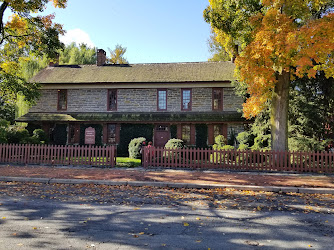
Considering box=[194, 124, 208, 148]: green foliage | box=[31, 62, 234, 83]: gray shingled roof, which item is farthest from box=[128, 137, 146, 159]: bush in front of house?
box=[31, 62, 234, 83]: gray shingled roof

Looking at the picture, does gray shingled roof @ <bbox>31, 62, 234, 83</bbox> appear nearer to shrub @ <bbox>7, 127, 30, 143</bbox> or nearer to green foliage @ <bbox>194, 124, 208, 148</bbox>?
green foliage @ <bbox>194, 124, 208, 148</bbox>

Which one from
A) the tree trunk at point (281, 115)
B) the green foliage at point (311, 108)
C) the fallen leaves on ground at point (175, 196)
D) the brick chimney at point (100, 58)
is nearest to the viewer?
the fallen leaves on ground at point (175, 196)

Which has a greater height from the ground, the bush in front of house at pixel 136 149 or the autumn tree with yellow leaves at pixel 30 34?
the autumn tree with yellow leaves at pixel 30 34

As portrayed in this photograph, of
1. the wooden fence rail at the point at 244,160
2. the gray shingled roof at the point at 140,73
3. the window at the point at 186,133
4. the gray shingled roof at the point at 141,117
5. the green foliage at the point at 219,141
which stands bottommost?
the wooden fence rail at the point at 244,160

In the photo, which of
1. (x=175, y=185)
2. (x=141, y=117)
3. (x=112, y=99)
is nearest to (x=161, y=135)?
(x=141, y=117)

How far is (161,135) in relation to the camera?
21469 mm

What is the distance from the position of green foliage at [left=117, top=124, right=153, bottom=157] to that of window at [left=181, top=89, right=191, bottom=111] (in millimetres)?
3405

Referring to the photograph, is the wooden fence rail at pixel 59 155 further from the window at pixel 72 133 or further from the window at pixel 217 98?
the window at pixel 217 98

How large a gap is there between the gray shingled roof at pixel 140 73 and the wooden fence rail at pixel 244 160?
924 centimetres

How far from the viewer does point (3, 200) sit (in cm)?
683

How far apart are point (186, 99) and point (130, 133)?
563cm

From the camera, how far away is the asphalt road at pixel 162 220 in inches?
165

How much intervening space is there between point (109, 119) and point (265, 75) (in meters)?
12.9

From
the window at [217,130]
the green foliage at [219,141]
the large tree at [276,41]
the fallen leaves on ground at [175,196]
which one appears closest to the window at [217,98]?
the window at [217,130]
